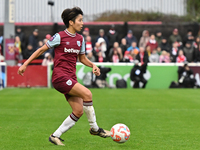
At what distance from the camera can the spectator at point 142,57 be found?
19547 mm

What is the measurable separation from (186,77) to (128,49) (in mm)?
3219

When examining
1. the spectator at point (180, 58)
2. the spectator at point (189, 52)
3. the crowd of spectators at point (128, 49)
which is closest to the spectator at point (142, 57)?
the crowd of spectators at point (128, 49)

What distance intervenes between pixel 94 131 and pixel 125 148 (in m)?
0.63

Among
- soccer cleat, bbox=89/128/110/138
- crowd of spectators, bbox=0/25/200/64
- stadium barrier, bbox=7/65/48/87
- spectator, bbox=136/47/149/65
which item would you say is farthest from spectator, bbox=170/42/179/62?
soccer cleat, bbox=89/128/110/138

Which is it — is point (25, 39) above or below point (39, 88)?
above

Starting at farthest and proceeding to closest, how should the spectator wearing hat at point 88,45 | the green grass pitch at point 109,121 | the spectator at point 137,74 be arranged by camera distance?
1. the spectator wearing hat at point 88,45
2. the spectator at point 137,74
3. the green grass pitch at point 109,121

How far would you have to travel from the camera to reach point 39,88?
61.1 feet

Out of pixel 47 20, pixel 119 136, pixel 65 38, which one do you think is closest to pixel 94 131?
pixel 119 136

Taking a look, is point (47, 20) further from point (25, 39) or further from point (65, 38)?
point (65, 38)

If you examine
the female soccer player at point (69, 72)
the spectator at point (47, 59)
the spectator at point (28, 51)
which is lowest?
the spectator at point (47, 59)

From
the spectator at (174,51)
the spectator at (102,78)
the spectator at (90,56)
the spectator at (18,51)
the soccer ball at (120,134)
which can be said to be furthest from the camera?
the spectator at (18,51)

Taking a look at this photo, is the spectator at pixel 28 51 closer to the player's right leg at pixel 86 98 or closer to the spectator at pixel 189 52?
the spectator at pixel 189 52

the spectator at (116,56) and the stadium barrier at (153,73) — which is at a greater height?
the spectator at (116,56)

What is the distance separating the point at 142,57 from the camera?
19.7 meters
